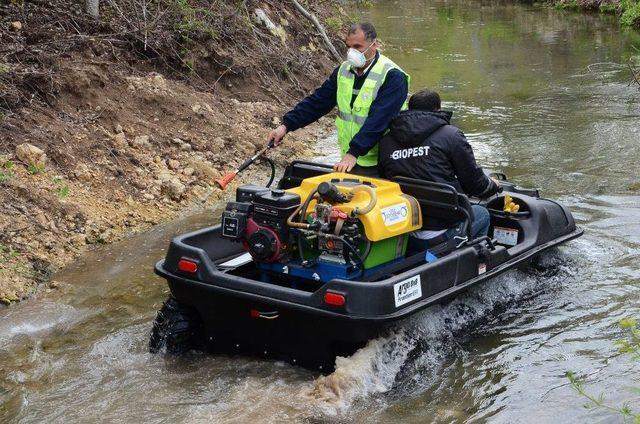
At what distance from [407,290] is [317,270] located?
64cm

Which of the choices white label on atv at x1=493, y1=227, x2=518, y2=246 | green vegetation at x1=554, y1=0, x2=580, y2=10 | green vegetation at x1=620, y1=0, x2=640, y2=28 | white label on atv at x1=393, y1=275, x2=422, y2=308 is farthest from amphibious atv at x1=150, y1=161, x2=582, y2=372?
green vegetation at x1=554, y1=0, x2=580, y2=10

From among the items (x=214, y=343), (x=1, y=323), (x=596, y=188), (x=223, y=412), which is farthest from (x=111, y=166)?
(x=596, y=188)

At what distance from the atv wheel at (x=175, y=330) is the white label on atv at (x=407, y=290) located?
1.46 metres

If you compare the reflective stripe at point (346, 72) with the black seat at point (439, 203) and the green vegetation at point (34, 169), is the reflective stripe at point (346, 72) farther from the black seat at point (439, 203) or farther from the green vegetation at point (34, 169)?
the green vegetation at point (34, 169)

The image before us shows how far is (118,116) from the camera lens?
10.2 m

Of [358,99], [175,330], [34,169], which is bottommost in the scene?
[175,330]

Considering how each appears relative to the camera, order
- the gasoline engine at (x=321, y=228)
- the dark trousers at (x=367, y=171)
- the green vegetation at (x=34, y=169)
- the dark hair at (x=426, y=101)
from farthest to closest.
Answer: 1. the green vegetation at (x=34, y=169)
2. the dark trousers at (x=367, y=171)
3. the dark hair at (x=426, y=101)
4. the gasoline engine at (x=321, y=228)

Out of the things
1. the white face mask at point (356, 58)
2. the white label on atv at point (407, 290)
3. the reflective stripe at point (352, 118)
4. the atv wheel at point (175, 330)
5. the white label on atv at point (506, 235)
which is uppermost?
the white face mask at point (356, 58)

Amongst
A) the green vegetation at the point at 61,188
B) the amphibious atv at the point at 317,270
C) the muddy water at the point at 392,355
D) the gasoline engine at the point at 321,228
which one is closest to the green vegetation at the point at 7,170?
the green vegetation at the point at 61,188

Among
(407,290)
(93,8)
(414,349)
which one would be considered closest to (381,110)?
(407,290)

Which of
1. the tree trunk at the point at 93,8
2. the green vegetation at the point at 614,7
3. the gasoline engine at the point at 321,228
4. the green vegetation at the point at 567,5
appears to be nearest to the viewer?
the gasoline engine at the point at 321,228

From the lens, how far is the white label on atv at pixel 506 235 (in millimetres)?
7625

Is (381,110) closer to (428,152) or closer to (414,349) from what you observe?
(428,152)

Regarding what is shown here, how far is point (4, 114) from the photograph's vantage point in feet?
30.3
